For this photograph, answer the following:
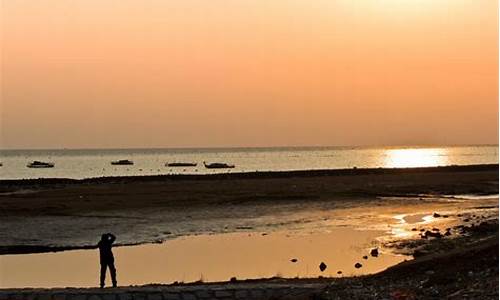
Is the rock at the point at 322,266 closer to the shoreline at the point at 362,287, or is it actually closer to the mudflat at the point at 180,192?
the shoreline at the point at 362,287

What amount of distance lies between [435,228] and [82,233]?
17.0 m

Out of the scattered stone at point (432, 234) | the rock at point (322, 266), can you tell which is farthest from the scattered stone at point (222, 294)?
the scattered stone at point (432, 234)

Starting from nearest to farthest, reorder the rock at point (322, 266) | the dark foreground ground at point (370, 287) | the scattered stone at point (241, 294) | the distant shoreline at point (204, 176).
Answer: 1. the dark foreground ground at point (370, 287)
2. the scattered stone at point (241, 294)
3. the rock at point (322, 266)
4. the distant shoreline at point (204, 176)

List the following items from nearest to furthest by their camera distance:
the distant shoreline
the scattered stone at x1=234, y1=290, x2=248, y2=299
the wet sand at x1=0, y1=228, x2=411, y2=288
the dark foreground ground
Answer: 1. the dark foreground ground
2. the scattered stone at x1=234, y1=290, x2=248, y2=299
3. the wet sand at x1=0, y1=228, x2=411, y2=288
4. the distant shoreline

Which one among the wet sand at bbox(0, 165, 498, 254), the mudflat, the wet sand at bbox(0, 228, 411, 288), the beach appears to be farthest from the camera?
the mudflat

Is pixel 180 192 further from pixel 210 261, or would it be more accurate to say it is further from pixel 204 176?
pixel 210 261

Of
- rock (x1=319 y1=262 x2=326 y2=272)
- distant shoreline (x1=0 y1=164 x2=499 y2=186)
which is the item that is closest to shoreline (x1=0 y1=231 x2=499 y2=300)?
rock (x1=319 y1=262 x2=326 y2=272)

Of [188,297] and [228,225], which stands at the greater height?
[228,225]

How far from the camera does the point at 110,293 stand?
17.0 m

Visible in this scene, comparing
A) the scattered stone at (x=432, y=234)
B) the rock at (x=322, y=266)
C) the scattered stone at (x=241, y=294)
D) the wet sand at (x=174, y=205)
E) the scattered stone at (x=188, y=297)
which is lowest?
the scattered stone at (x=241, y=294)

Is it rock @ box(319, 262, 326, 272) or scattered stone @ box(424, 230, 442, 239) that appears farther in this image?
scattered stone @ box(424, 230, 442, 239)

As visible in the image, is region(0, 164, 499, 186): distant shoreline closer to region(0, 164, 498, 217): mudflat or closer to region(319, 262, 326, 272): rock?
region(0, 164, 498, 217): mudflat

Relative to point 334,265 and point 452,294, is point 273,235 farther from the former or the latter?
point 452,294

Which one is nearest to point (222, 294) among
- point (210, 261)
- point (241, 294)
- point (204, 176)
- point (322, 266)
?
point (241, 294)
